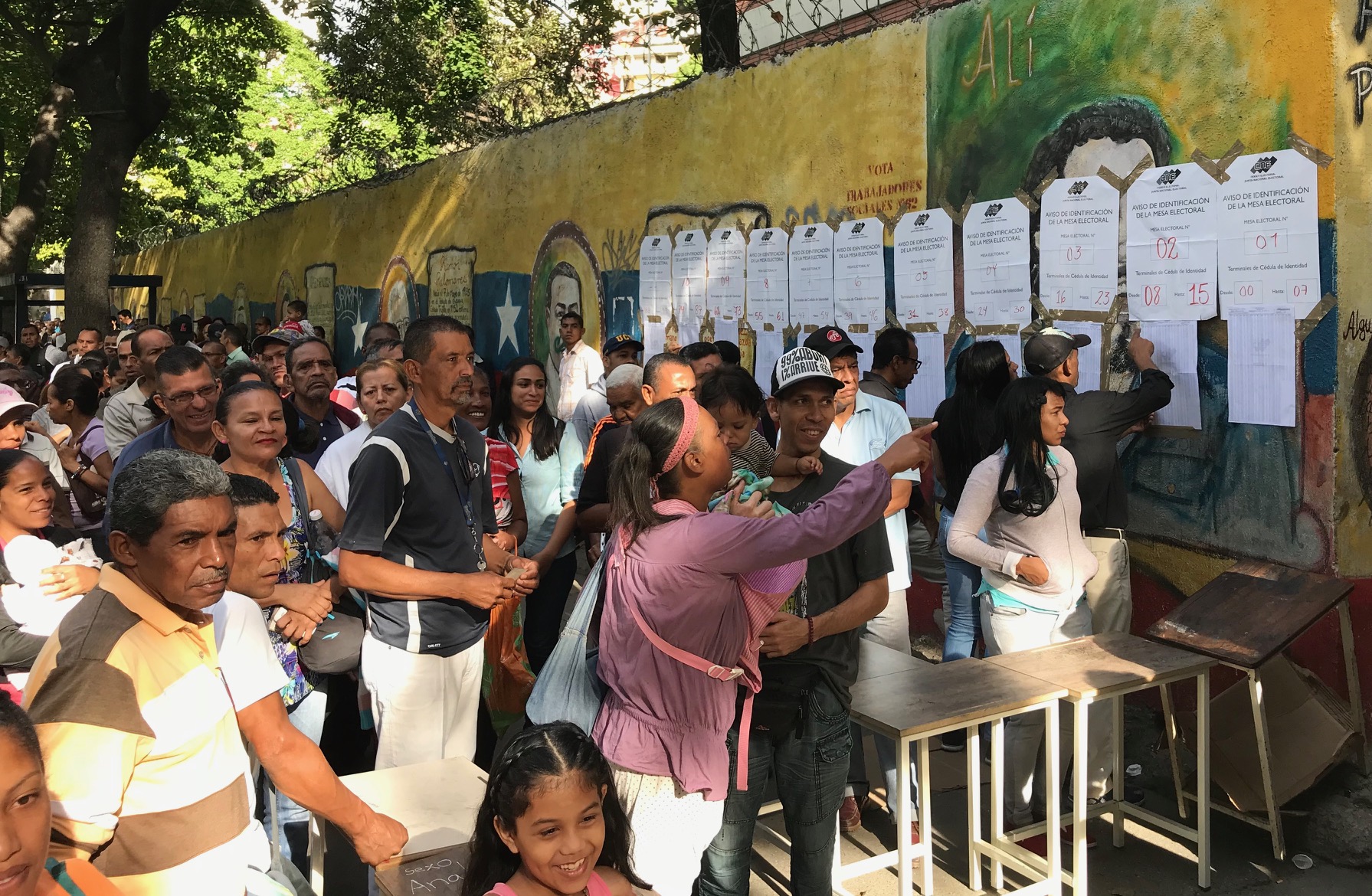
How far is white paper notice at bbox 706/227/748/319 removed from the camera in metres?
9.11

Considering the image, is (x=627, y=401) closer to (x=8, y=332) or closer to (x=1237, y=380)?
(x=1237, y=380)

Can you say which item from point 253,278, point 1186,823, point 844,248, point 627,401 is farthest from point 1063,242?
point 253,278

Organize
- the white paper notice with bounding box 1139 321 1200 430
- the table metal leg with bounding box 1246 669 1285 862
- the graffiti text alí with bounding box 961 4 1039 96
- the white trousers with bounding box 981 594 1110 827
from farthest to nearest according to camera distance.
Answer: the graffiti text alí with bounding box 961 4 1039 96
the white paper notice with bounding box 1139 321 1200 430
the white trousers with bounding box 981 594 1110 827
the table metal leg with bounding box 1246 669 1285 862

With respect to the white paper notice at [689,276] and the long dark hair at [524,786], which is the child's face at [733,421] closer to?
the long dark hair at [524,786]

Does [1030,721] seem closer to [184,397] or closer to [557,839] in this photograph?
[557,839]

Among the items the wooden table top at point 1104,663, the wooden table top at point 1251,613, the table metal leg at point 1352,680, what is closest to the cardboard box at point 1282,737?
the table metal leg at point 1352,680

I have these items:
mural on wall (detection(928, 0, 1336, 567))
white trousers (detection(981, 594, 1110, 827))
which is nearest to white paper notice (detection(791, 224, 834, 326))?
mural on wall (detection(928, 0, 1336, 567))

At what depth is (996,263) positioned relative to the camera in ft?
22.5

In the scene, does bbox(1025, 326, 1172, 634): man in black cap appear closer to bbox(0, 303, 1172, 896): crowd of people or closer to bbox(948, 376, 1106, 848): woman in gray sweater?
bbox(0, 303, 1172, 896): crowd of people

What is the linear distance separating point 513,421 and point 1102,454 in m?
2.96

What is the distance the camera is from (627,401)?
566cm

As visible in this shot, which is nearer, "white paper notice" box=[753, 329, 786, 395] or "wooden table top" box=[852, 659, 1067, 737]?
"wooden table top" box=[852, 659, 1067, 737]

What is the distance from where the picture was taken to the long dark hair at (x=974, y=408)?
573 cm

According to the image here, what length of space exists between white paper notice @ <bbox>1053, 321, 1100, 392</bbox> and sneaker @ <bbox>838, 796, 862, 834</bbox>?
261cm
